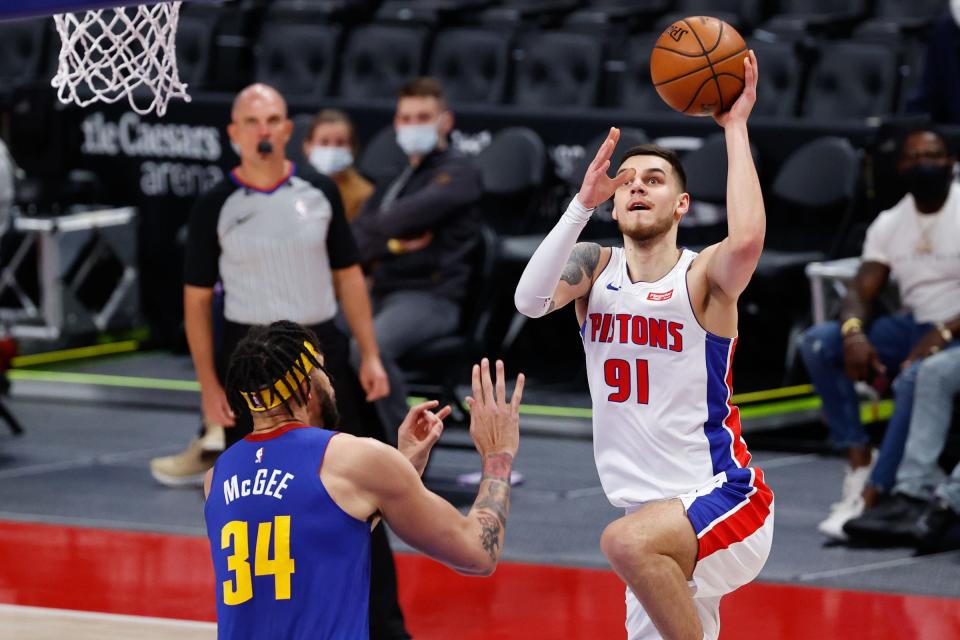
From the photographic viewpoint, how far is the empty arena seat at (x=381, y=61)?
41.0 ft

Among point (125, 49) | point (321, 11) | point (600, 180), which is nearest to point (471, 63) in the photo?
point (321, 11)

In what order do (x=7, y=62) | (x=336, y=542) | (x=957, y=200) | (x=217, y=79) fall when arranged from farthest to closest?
(x=7, y=62)
(x=217, y=79)
(x=957, y=200)
(x=336, y=542)

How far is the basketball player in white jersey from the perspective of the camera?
504 centimetres

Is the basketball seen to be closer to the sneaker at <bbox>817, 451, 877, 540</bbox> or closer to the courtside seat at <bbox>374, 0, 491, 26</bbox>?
the sneaker at <bbox>817, 451, 877, 540</bbox>

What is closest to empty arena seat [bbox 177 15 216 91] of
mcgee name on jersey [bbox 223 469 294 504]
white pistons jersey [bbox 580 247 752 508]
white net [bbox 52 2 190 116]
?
white net [bbox 52 2 190 116]

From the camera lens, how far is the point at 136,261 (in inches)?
485

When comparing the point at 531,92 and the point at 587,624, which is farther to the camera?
the point at 531,92

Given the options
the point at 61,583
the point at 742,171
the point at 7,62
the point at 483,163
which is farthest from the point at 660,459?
the point at 7,62

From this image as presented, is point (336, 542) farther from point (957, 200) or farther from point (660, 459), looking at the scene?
point (957, 200)

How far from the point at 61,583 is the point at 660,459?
3.25 meters

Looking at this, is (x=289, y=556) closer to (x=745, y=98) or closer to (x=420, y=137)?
(x=745, y=98)

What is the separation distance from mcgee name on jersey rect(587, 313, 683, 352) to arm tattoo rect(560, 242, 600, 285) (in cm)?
18

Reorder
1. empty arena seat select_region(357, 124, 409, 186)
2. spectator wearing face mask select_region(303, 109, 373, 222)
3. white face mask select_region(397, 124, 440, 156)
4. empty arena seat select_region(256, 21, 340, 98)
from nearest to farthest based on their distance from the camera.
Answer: white face mask select_region(397, 124, 440, 156), spectator wearing face mask select_region(303, 109, 373, 222), empty arena seat select_region(357, 124, 409, 186), empty arena seat select_region(256, 21, 340, 98)

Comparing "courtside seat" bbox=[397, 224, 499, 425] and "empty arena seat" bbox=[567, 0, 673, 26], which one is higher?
"empty arena seat" bbox=[567, 0, 673, 26]
